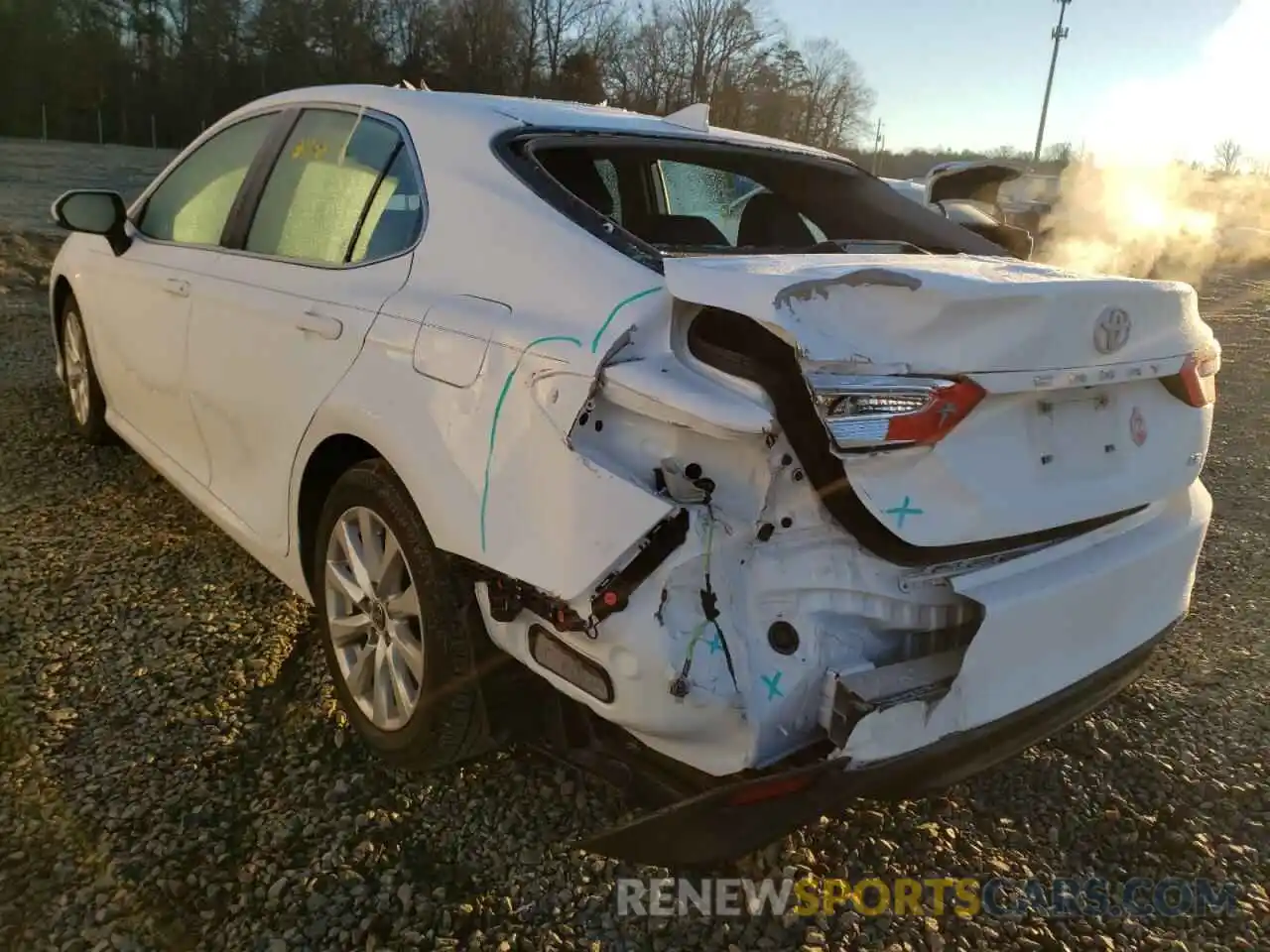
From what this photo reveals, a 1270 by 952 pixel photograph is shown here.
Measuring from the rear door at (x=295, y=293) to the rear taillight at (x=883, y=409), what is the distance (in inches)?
48.0

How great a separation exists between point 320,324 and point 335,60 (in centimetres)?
5285

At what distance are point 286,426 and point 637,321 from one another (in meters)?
1.31

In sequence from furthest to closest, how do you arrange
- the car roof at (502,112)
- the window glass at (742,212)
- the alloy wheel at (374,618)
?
the window glass at (742,212), the car roof at (502,112), the alloy wheel at (374,618)

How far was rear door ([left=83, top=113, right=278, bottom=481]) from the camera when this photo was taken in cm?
337

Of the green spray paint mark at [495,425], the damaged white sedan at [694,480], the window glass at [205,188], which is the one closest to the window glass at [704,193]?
the damaged white sedan at [694,480]

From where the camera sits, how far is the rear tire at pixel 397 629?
219cm

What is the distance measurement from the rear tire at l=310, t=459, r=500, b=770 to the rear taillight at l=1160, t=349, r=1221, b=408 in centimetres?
168

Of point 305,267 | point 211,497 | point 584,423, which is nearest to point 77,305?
point 211,497

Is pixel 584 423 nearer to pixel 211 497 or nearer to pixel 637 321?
pixel 637 321

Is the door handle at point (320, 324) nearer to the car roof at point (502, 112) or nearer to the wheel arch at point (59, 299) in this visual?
the car roof at point (502, 112)

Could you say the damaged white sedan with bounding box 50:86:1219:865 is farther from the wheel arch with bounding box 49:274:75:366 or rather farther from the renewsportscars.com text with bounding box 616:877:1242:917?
the wheel arch with bounding box 49:274:75:366

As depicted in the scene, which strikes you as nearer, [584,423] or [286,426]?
[584,423]

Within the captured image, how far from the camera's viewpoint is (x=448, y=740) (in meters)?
2.30

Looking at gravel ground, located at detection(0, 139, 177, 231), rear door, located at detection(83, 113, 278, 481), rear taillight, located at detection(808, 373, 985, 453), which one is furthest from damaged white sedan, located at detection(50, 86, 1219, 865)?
gravel ground, located at detection(0, 139, 177, 231)
